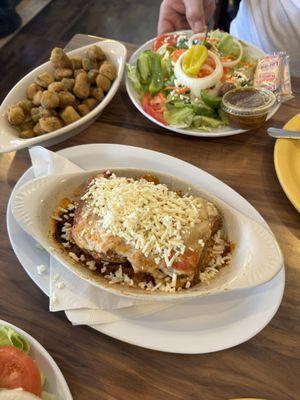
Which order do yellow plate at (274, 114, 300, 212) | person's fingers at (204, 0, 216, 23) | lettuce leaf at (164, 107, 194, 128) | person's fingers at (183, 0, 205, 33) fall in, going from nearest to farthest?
1. yellow plate at (274, 114, 300, 212)
2. lettuce leaf at (164, 107, 194, 128)
3. person's fingers at (183, 0, 205, 33)
4. person's fingers at (204, 0, 216, 23)

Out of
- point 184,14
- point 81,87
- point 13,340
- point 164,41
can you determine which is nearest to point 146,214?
point 13,340

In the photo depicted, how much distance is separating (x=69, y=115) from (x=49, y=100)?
8 centimetres

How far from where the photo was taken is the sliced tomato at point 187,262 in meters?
0.94

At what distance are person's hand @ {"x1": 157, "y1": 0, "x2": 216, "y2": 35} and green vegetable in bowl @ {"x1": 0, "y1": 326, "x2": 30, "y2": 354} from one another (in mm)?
1281

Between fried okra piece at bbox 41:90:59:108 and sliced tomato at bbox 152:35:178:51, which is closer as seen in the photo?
fried okra piece at bbox 41:90:59:108

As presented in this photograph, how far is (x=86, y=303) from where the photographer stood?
3.09ft

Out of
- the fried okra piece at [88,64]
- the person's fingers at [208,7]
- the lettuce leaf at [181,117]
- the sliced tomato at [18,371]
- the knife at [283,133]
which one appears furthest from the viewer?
the person's fingers at [208,7]

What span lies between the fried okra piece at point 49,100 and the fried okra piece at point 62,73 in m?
0.13

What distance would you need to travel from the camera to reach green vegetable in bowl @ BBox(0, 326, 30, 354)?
85 cm

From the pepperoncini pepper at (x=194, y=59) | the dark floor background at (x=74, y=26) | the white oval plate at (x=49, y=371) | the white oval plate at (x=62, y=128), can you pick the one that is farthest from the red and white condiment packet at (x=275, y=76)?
the dark floor background at (x=74, y=26)

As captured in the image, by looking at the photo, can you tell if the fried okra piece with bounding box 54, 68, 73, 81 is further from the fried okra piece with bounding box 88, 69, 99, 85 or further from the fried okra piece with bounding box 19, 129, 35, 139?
the fried okra piece with bounding box 19, 129, 35, 139

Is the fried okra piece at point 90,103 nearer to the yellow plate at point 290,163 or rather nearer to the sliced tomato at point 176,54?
the sliced tomato at point 176,54

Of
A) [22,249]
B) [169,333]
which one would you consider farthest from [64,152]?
[169,333]

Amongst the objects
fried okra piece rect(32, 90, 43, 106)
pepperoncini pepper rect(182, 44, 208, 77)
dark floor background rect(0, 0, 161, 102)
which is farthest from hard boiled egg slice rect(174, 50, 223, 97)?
dark floor background rect(0, 0, 161, 102)
